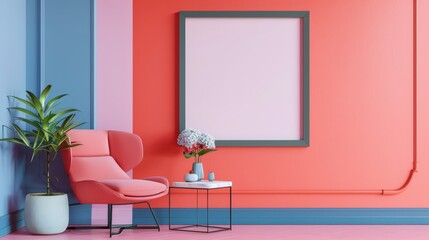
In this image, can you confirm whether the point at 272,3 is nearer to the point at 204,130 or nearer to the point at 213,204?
the point at 204,130

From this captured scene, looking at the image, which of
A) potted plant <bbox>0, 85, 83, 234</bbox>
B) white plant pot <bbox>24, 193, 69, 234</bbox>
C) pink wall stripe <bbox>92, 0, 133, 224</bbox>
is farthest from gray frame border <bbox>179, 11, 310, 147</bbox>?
white plant pot <bbox>24, 193, 69, 234</bbox>

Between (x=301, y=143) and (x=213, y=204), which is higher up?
(x=301, y=143)

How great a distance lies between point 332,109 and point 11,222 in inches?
125

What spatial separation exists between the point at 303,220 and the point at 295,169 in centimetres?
50

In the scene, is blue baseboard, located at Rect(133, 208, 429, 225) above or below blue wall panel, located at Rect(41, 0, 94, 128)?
below

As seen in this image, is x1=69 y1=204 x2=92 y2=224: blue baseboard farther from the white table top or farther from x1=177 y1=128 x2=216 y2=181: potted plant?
x1=177 y1=128 x2=216 y2=181: potted plant

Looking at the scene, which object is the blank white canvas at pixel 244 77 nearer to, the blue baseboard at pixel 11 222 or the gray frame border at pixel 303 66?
the gray frame border at pixel 303 66

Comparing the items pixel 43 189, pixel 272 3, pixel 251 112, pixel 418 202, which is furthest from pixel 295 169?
pixel 43 189

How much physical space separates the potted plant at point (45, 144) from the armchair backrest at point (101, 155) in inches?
5.1

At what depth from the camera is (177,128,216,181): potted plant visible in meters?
5.72

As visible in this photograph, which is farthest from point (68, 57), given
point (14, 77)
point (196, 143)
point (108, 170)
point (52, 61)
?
point (196, 143)

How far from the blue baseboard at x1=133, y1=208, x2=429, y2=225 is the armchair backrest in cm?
→ 60

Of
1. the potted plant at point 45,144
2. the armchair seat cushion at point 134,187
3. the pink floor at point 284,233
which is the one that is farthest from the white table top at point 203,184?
the potted plant at point 45,144

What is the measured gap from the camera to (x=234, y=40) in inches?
242
